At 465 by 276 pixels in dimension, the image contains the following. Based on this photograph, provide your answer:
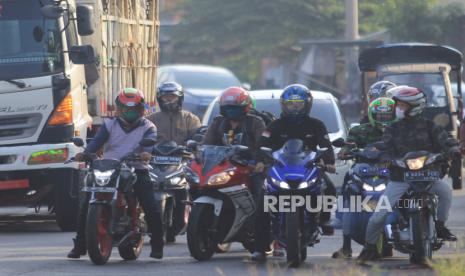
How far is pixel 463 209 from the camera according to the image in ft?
61.4

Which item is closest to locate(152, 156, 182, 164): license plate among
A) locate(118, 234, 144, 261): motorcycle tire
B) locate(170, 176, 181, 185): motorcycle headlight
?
locate(170, 176, 181, 185): motorcycle headlight

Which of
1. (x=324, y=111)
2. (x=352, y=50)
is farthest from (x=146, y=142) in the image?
(x=352, y=50)

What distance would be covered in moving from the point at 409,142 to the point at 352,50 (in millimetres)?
27987

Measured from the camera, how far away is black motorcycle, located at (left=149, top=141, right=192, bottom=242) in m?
13.9

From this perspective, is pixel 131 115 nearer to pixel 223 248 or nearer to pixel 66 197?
pixel 223 248

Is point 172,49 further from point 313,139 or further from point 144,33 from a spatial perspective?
point 313,139

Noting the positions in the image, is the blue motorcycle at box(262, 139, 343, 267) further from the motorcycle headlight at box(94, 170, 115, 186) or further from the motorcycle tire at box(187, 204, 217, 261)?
the motorcycle headlight at box(94, 170, 115, 186)

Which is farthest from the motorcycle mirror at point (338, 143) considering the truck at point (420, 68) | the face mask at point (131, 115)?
the truck at point (420, 68)

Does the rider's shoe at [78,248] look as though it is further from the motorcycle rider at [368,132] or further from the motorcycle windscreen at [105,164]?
the motorcycle rider at [368,132]

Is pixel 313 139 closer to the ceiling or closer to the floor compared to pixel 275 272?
closer to the ceiling

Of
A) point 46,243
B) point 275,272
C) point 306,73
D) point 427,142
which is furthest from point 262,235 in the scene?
point 306,73

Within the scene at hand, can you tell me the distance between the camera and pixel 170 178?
14031 millimetres

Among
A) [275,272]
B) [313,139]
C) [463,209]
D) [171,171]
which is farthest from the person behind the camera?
[463,209]

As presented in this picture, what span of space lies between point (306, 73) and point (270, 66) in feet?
49.5
